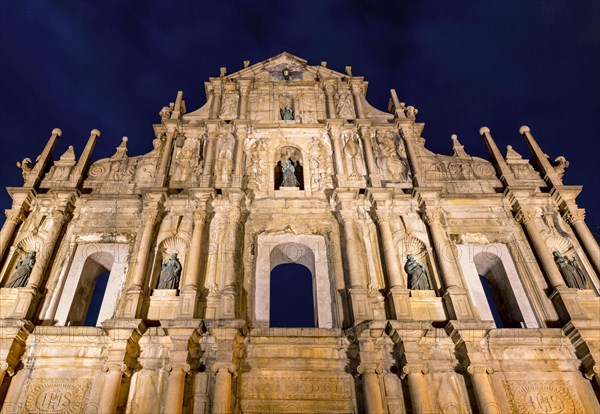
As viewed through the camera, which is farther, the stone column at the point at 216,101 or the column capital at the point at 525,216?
the stone column at the point at 216,101

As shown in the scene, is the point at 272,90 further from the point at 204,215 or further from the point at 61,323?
the point at 61,323

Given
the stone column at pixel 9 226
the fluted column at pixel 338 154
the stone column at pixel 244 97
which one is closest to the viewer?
the stone column at pixel 9 226

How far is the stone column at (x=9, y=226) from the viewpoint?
40.5 feet

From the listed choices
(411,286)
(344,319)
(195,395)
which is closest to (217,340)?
(195,395)

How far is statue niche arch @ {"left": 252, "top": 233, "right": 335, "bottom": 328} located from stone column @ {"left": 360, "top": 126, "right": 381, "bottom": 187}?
8.08ft

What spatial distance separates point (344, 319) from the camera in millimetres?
11234

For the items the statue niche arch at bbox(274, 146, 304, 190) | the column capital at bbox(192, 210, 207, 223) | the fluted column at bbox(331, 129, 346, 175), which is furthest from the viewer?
the statue niche arch at bbox(274, 146, 304, 190)

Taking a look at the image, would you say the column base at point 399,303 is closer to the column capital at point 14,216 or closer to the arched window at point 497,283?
the arched window at point 497,283

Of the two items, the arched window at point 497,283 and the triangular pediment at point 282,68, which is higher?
the triangular pediment at point 282,68

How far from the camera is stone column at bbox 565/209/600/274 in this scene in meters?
12.4

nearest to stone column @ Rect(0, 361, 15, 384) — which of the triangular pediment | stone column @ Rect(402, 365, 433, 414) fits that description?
stone column @ Rect(402, 365, 433, 414)

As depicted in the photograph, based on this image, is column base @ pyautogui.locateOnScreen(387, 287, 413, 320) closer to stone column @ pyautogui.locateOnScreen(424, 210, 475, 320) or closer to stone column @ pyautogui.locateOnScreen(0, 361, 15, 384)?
stone column @ pyautogui.locateOnScreen(424, 210, 475, 320)

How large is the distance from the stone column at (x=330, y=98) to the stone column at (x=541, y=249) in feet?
22.5

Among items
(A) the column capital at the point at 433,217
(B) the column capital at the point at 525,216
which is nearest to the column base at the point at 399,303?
(A) the column capital at the point at 433,217
